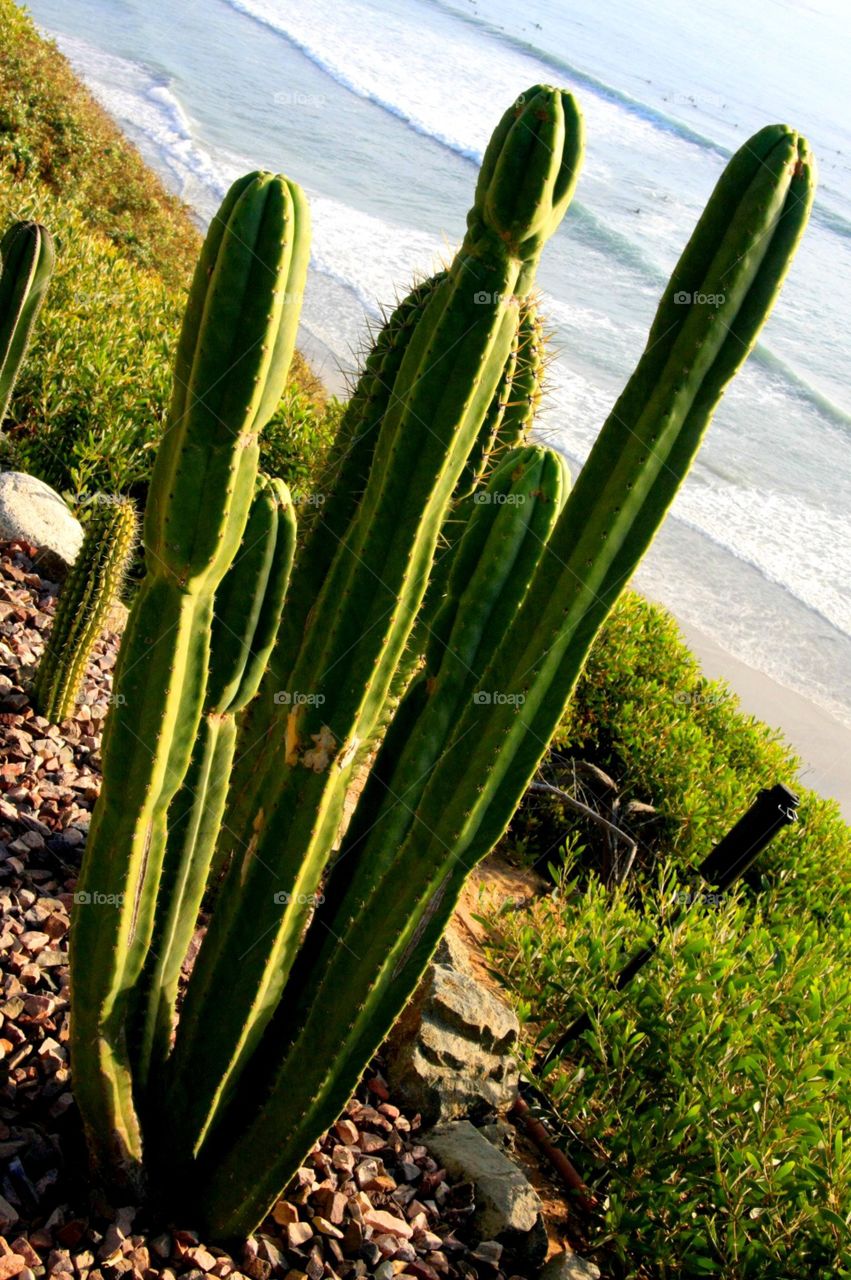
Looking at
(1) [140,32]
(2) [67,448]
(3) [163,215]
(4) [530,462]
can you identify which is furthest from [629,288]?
(4) [530,462]

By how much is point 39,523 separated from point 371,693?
2852mm

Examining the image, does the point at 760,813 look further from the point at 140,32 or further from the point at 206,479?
the point at 140,32

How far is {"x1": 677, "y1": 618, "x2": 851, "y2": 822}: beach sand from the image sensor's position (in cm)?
897

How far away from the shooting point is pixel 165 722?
195cm

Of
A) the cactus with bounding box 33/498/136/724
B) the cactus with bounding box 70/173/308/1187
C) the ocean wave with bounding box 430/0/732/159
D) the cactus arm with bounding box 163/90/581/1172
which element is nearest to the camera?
the cactus with bounding box 70/173/308/1187

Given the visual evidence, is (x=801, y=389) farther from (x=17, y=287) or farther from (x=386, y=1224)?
(x=386, y=1224)

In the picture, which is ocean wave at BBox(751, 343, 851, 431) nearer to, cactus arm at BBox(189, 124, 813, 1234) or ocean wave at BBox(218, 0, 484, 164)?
ocean wave at BBox(218, 0, 484, 164)

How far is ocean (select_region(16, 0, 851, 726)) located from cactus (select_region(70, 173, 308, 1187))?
1.71 meters

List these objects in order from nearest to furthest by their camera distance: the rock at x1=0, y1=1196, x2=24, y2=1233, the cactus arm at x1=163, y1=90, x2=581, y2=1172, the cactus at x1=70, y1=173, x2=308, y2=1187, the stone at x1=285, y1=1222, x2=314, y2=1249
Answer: the cactus at x1=70, y1=173, x2=308, y2=1187 → the cactus arm at x1=163, y1=90, x2=581, y2=1172 → the rock at x1=0, y1=1196, x2=24, y2=1233 → the stone at x1=285, y1=1222, x2=314, y2=1249

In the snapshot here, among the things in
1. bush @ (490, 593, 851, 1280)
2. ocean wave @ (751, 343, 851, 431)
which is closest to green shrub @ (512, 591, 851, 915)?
bush @ (490, 593, 851, 1280)

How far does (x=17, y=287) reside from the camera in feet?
11.4

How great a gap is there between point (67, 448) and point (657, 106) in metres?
30.3

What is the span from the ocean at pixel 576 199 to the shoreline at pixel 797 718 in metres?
0.21

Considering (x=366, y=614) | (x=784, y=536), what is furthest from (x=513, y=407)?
(x=784, y=536)
